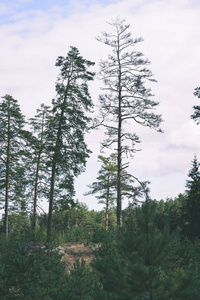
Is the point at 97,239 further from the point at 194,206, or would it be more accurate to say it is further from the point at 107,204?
the point at 107,204

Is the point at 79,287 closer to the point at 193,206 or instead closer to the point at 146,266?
the point at 146,266

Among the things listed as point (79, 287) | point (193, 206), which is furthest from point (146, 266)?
point (193, 206)

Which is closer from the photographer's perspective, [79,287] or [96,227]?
[79,287]

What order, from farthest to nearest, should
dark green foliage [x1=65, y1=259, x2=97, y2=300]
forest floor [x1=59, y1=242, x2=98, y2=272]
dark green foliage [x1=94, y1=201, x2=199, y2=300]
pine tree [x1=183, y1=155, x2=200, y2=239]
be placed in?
1. pine tree [x1=183, y1=155, x2=200, y2=239]
2. forest floor [x1=59, y1=242, x2=98, y2=272]
3. dark green foliage [x1=65, y1=259, x2=97, y2=300]
4. dark green foliage [x1=94, y1=201, x2=199, y2=300]

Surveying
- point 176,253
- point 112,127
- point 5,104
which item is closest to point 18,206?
point 5,104

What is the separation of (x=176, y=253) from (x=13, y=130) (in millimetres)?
19329

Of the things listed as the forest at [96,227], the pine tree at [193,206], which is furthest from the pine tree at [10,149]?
the pine tree at [193,206]

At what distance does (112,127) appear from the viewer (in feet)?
63.9

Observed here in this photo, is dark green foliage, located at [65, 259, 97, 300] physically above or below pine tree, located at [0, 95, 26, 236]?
below

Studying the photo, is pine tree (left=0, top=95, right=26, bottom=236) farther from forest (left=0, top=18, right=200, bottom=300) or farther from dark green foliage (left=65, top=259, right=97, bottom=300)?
dark green foliage (left=65, top=259, right=97, bottom=300)

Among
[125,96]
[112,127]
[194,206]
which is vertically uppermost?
[125,96]

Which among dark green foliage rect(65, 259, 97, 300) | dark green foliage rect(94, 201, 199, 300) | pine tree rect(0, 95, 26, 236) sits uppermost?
pine tree rect(0, 95, 26, 236)

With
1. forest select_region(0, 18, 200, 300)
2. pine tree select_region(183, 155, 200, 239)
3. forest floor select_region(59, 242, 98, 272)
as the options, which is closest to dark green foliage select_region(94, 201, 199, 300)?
forest select_region(0, 18, 200, 300)

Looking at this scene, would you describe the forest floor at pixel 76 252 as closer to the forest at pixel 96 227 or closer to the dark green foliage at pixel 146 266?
the forest at pixel 96 227
